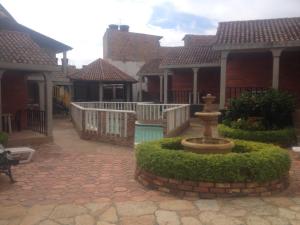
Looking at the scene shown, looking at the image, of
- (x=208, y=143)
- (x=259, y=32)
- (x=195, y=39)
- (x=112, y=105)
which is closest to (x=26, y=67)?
(x=208, y=143)

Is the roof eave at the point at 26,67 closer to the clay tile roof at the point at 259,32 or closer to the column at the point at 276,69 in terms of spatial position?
the clay tile roof at the point at 259,32

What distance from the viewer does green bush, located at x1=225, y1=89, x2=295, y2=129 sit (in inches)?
432

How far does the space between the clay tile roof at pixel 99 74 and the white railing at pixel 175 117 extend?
11.5 metres

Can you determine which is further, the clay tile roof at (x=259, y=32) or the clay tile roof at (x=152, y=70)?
the clay tile roof at (x=152, y=70)

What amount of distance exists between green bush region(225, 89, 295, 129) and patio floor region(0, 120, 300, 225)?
12.6ft

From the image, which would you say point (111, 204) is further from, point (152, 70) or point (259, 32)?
point (152, 70)

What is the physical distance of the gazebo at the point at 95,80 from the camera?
2459cm

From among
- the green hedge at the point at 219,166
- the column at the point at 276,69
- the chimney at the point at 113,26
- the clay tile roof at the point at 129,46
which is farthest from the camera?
the chimney at the point at 113,26

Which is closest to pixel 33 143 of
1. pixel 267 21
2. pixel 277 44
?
pixel 277 44

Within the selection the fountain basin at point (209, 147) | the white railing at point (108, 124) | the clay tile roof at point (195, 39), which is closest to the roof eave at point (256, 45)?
the white railing at point (108, 124)

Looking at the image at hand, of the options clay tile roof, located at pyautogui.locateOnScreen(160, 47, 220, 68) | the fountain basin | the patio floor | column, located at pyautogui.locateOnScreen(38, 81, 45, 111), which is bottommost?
the patio floor

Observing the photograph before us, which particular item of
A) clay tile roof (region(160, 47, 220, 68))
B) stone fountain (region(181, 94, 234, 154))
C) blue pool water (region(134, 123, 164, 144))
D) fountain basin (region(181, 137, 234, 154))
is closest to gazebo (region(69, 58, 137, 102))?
clay tile roof (region(160, 47, 220, 68))

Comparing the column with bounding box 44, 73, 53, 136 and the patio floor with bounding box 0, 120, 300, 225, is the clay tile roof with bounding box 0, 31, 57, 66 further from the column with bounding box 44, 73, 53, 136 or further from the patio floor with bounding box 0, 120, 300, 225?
the patio floor with bounding box 0, 120, 300, 225

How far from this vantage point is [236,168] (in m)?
5.46
